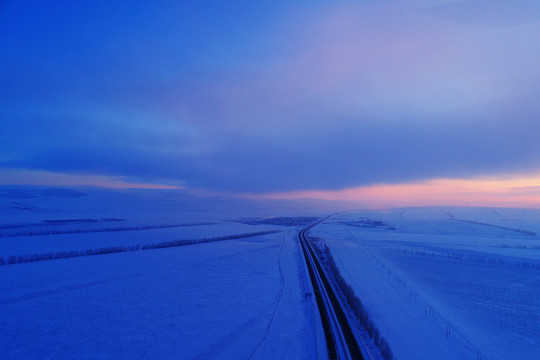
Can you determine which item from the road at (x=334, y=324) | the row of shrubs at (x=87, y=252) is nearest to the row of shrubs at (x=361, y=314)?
the road at (x=334, y=324)

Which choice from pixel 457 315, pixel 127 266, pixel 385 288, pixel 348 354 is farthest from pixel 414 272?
pixel 127 266

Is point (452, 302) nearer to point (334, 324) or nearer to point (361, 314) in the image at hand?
point (361, 314)

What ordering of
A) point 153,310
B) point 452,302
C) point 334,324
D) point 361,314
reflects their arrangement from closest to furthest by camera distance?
1. point 334,324
2. point 153,310
3. point 361,314
4. point 452,302

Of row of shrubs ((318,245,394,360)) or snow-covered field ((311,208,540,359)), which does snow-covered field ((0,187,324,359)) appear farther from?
snow-covered field ((311,208,540,359))

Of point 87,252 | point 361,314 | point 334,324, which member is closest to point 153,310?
point 334,324

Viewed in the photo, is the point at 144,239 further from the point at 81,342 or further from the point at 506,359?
the point at 506,359

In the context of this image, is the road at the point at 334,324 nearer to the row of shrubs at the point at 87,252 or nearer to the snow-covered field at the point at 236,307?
the snow-covered field at the point at 236,307
